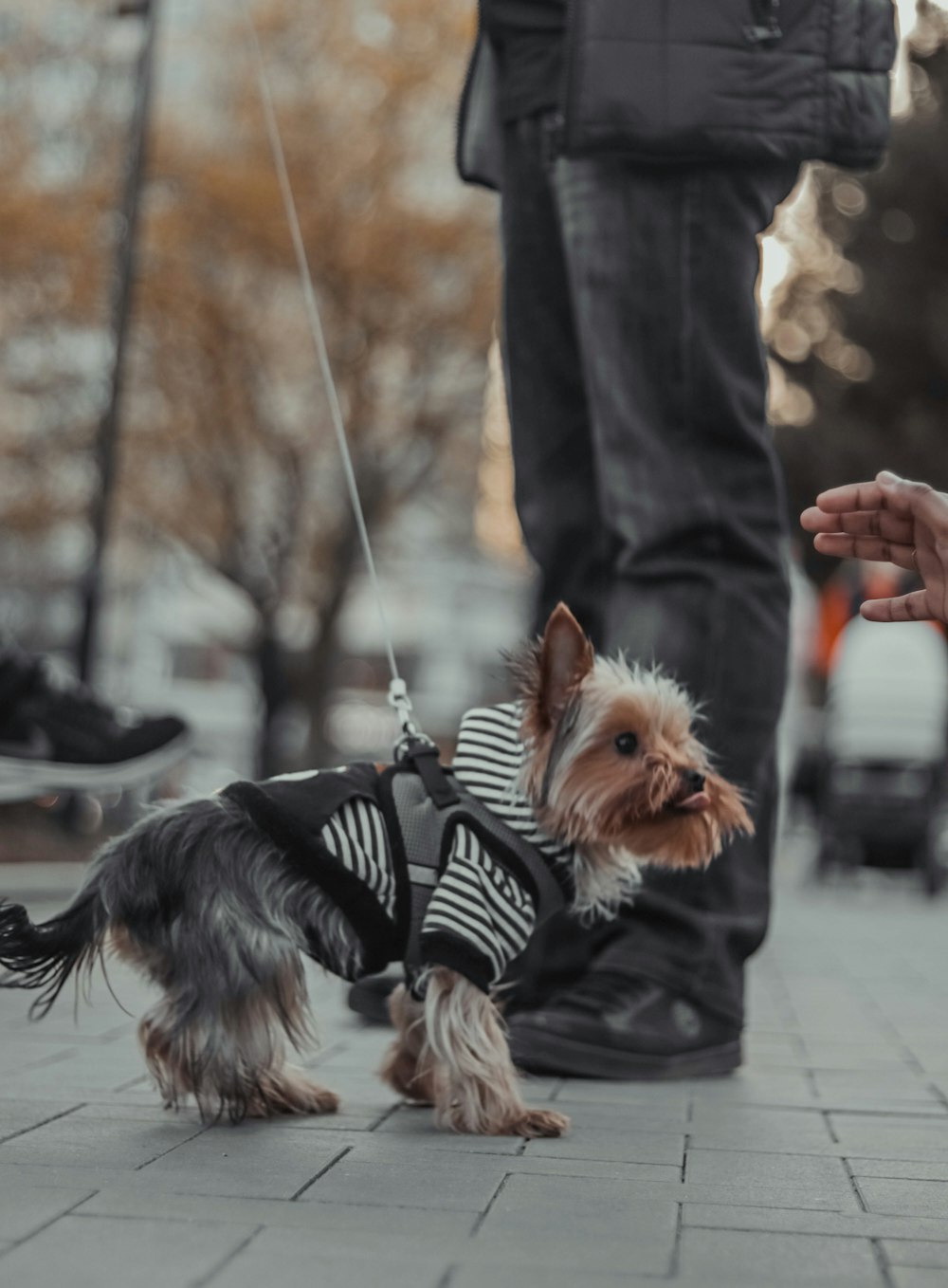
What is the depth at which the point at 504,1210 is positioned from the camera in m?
2.46

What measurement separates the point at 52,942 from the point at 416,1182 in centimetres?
85

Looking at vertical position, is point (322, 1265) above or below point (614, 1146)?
above

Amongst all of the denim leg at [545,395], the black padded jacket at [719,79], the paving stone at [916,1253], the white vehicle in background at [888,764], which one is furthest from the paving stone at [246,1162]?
the white vehicle in background at [888,764]

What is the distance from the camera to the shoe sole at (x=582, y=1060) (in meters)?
3.68

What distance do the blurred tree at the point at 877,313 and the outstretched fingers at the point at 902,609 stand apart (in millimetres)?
26486

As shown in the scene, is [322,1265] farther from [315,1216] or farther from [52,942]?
[52,942]

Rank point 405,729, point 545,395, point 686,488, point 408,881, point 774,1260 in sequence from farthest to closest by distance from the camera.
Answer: point 545,395
point 686,488
point 405,729
point 408,881
point 774,1260

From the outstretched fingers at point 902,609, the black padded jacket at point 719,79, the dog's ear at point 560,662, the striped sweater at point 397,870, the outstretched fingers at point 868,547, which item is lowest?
the striped sweater at point 397,870

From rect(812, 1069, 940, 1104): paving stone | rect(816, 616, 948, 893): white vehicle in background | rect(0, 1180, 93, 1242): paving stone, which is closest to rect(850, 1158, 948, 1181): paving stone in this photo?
rect(812, 1069, 940, 1104): paving stone

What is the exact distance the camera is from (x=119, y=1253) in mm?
2137

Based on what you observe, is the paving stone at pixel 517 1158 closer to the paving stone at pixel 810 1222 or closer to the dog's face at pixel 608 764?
the paving stone at pixel 810 1222

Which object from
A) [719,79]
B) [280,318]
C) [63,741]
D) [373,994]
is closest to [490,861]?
[373,994]

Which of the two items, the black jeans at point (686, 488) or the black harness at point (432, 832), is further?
the black jeans at point (686, 488)

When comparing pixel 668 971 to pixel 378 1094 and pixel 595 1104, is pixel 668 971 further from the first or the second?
pixel 378 1094
